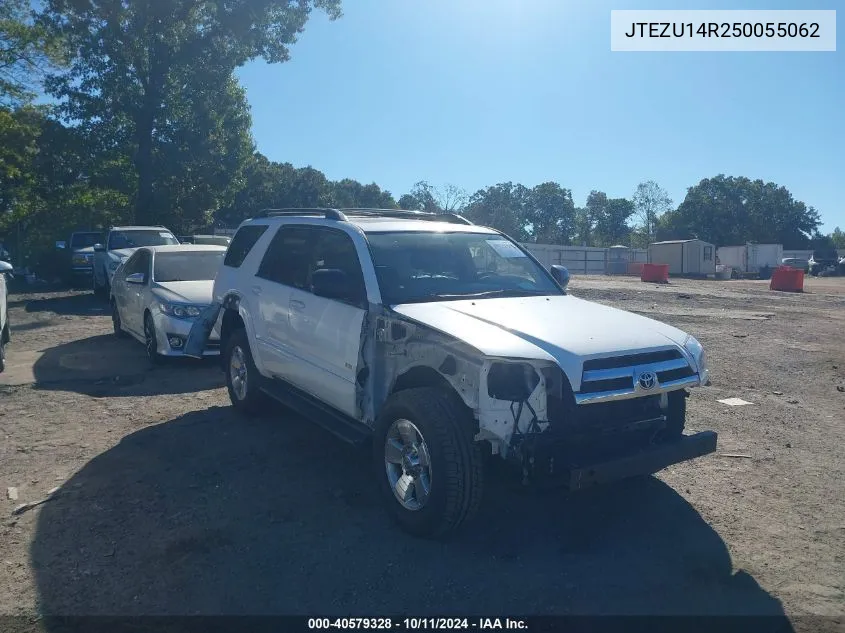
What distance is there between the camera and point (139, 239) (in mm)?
17969

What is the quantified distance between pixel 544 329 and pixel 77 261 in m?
21.5

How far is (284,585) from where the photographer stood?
361 cm

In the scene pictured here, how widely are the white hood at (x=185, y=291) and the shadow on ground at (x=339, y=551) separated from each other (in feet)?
12.0

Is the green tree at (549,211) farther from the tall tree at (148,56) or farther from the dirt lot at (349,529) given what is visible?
the dirt lot at (349,529)

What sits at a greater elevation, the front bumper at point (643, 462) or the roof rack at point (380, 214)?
the roof rack at point (380, 214)

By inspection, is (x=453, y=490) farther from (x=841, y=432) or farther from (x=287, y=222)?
(x=841, y=432)

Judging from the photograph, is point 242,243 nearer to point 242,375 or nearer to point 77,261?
point 242,375

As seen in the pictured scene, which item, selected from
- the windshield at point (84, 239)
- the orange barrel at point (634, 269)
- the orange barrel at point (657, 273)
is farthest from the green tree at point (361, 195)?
the windshield at point (84, 239)

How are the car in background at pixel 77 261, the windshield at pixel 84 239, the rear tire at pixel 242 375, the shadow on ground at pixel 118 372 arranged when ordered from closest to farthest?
the rear tire at pixel 242 375
the shadow on ground at pixel 118 372
the car in background at pixel 77 261
the windshield at pixel 84 239

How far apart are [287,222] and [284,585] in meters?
3.54

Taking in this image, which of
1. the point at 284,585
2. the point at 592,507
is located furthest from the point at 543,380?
the point at 284,585

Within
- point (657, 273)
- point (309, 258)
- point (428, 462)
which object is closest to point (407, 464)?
point (428, 462)

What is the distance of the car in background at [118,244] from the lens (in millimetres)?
17406

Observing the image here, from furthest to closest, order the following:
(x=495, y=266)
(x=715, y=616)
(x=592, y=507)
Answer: (x=495, y=266), (x=592, y=507), (x=715, y=616)
